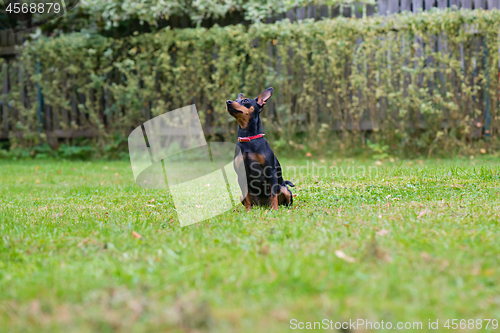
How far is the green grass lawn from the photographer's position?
190 cm

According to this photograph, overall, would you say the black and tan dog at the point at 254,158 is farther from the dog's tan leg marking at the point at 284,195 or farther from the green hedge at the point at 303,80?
the green hedge at the point at 303,80

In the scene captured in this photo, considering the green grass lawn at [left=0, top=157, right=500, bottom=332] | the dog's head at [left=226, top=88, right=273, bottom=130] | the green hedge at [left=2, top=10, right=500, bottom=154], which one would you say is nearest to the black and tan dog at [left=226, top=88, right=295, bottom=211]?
the dog's head at [left=226, top=88, right=273, bottom=130]

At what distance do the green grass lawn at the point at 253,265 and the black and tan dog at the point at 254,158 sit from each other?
0.69 feet

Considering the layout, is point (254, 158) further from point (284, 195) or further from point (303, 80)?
point (303, 80)

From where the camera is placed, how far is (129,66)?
9523 mm

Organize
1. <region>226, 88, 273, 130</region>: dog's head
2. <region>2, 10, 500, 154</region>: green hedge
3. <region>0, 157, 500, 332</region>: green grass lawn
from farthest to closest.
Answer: <region>2, 10, 500, 154</region>: green hedge → <region>226, 88, 273, 130</region>: dog's head → <region>0, 157, 500, 332</region>: green grass lawn

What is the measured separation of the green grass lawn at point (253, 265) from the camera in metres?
1.90

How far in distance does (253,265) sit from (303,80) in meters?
7.19

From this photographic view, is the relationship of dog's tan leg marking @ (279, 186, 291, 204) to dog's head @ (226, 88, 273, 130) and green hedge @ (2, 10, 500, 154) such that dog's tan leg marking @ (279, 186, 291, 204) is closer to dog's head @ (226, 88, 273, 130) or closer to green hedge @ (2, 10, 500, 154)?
dog's head @ (226, 88, 273, 130)

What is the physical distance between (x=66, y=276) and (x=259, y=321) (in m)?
1.07

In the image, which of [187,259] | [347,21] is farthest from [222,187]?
[347,21]

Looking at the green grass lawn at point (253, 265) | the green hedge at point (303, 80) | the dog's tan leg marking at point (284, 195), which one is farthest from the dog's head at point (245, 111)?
the green hedge at point (303, 80)

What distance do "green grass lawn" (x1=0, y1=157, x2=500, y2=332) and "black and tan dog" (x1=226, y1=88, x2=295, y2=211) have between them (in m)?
0.21

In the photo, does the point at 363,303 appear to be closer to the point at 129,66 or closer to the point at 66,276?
the point at 66,276
